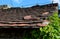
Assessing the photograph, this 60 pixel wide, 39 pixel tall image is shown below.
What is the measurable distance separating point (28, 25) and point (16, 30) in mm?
679

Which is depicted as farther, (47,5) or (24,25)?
(47,5)

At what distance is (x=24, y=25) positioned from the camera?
5.73 meters

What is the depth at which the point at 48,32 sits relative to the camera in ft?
18.7

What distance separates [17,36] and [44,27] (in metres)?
1.04

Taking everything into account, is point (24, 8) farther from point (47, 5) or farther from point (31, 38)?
point (31, 38)

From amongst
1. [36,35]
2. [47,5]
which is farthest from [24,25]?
[47,5]

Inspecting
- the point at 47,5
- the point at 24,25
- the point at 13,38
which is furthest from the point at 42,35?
the point at 47,5

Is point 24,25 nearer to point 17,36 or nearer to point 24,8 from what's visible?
point 17,36

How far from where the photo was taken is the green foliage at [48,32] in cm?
571

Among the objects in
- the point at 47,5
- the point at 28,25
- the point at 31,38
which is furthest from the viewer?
the point at 47,5

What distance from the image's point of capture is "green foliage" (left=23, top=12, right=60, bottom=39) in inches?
225

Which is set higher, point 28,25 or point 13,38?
point 28,25

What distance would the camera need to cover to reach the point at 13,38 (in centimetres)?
637

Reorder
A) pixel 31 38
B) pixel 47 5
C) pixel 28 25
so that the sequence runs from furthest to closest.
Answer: pixel 47 5 → pixel 31 38 → pixel 28 25
